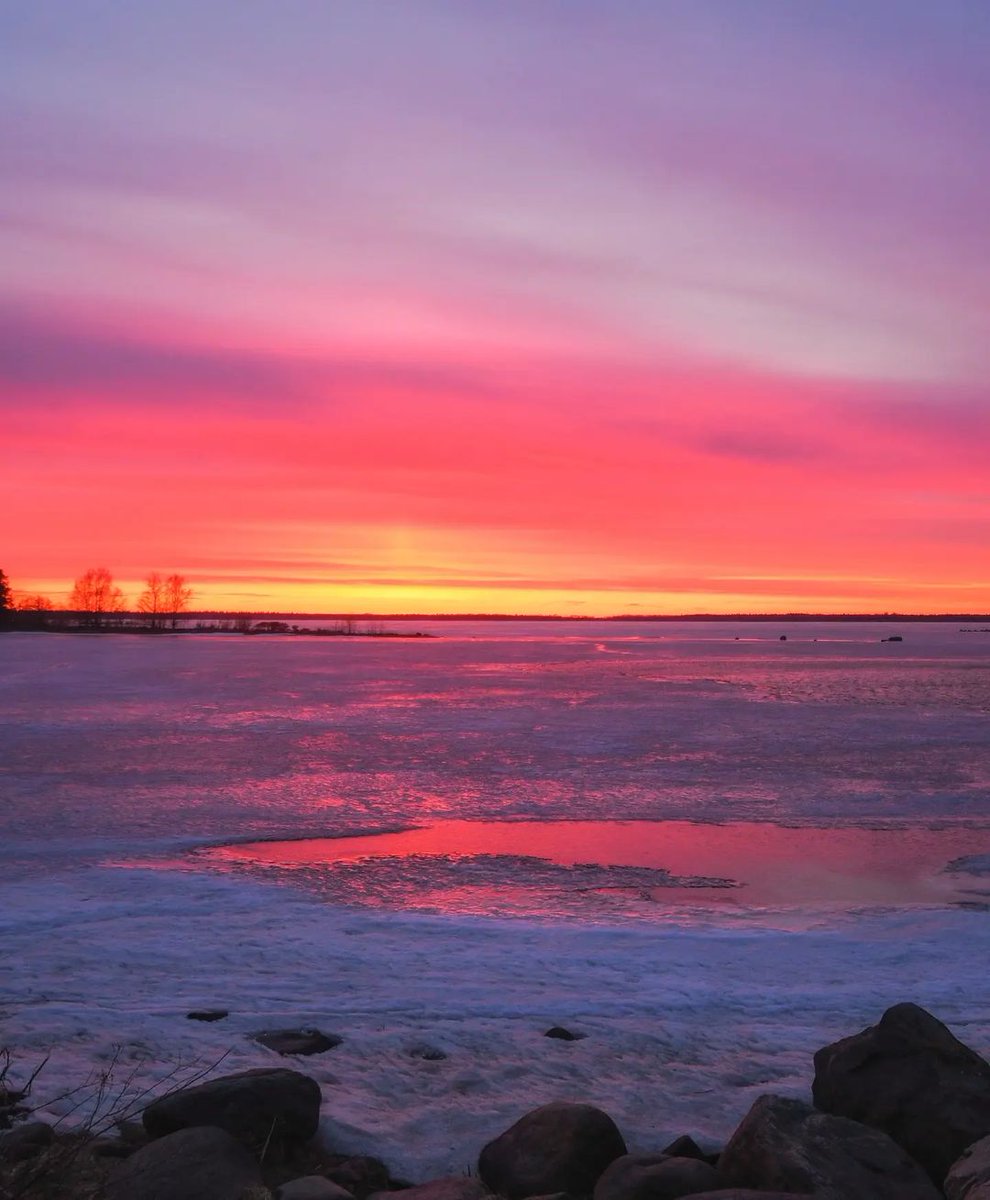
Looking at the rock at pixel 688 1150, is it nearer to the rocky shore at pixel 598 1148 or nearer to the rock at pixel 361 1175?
the rocky shore at pixel 598 1148

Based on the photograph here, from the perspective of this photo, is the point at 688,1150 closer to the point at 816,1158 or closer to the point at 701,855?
the point at 816,1158

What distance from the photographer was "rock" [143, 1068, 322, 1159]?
206 inches

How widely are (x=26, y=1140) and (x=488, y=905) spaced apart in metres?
5.19

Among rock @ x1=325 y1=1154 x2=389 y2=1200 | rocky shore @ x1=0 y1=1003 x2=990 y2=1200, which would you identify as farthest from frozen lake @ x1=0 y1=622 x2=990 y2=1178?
rocky shore @ x1=0 y1=1003 x2=990 y2=1200

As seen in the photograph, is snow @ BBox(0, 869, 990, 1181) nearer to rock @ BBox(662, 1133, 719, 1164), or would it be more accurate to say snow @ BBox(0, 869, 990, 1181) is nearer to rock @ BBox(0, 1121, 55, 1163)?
rock @ BBox(662, 1133, 719, 1164)

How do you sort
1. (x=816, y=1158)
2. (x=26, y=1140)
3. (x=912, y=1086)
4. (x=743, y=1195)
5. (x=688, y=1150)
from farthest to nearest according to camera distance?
(x=912, y=1086) < (x=688, y=1150) < (x=26, y=1140) < (x=816, y=1158) < (x=743, y=1195)

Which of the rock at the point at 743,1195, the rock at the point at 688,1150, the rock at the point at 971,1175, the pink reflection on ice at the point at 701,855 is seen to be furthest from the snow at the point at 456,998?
the rock at the point at 971,1175

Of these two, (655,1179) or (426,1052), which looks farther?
(426,1052)

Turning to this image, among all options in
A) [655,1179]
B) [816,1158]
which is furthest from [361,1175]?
[816,1158]

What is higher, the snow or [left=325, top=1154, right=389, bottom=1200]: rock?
the snow

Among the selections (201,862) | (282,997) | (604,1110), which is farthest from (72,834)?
(604,1110)

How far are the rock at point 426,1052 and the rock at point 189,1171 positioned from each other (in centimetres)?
161

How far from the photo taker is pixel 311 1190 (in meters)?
4.70

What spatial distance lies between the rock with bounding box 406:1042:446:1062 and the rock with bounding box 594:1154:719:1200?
5.61 ft
